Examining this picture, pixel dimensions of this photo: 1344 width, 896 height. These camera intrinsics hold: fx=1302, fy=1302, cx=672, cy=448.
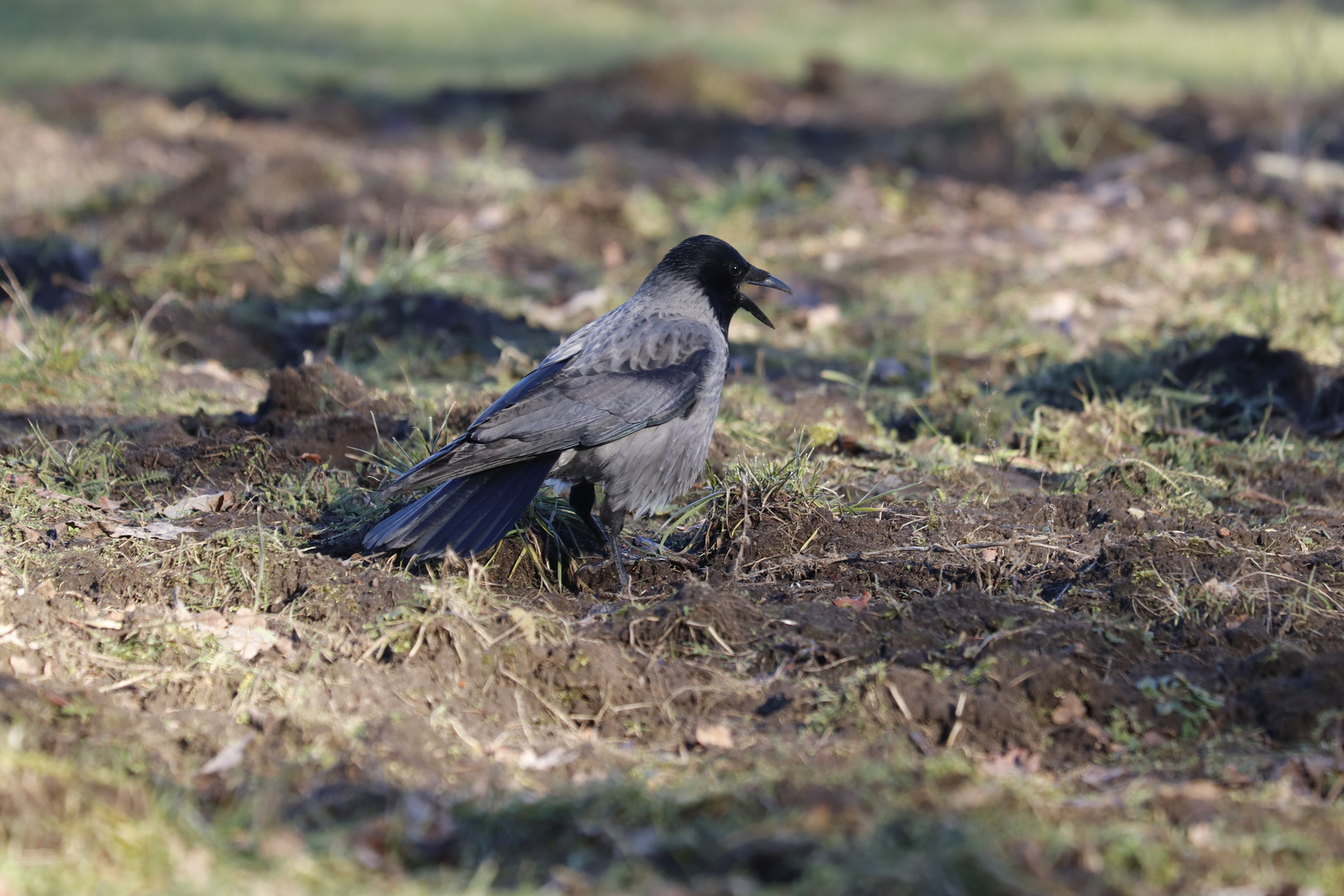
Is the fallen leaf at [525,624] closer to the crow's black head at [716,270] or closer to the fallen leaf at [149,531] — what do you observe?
the fallen leaf at [149,531]

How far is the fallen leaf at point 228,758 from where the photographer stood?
316cm

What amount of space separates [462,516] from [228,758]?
129 cm

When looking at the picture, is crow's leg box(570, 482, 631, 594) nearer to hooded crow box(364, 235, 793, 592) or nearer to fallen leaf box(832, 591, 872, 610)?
hooded crow box(364, 235, 793, 592)

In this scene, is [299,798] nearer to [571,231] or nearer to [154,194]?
[571,231]

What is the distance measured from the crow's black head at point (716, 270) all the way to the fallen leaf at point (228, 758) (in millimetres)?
2731

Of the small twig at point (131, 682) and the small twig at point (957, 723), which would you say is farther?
the small twig at point (131, 682)

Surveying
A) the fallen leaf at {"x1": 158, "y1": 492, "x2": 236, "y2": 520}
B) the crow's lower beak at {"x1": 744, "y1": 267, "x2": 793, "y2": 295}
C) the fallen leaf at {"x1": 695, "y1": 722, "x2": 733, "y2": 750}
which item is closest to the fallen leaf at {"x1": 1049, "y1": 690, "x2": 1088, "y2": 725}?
the fallen leaf at {"x1": 695, "y1": 722, "x2": 733, "y2": 750}

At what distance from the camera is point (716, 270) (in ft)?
17.7

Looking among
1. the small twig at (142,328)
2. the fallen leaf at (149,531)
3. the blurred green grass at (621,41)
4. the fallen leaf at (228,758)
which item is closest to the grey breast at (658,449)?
the fallen leaf at (149,531)

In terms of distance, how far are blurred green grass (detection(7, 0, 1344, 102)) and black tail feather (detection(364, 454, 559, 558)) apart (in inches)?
406

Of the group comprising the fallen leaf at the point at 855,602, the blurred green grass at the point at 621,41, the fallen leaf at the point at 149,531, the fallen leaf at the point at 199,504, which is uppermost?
the blurred green grass at the point at 621,41

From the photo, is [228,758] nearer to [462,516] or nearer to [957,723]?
[462,516]

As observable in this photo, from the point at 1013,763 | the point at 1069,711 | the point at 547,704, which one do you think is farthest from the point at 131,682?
the point at 1069,711

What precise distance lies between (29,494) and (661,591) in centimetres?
238
